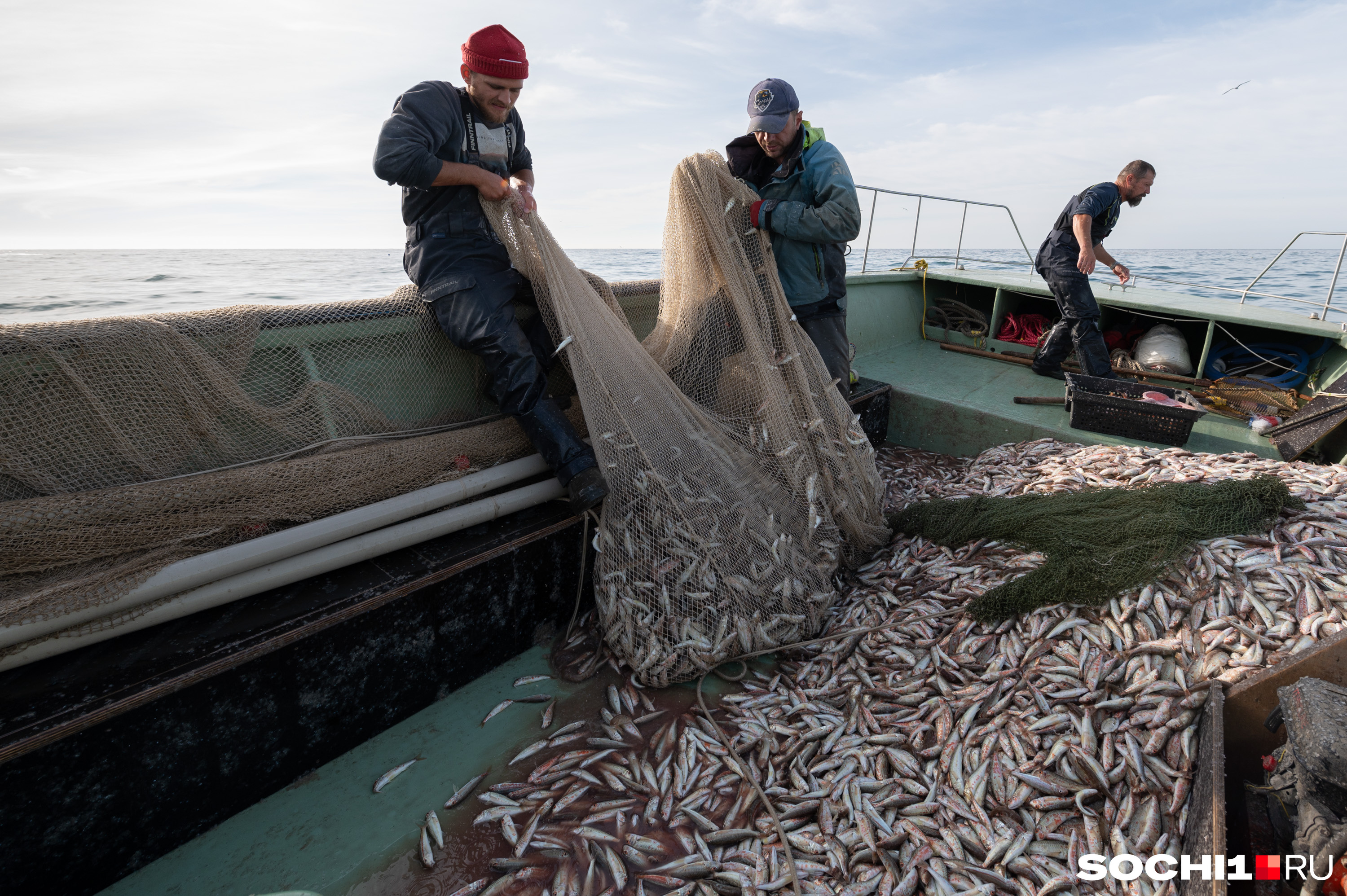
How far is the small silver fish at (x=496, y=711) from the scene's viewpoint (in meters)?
3.66

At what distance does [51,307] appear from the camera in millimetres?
15336

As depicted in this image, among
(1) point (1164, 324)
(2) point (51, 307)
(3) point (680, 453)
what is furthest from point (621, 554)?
(2) point (51, 307)

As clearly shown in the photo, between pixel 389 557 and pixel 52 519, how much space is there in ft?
4.73

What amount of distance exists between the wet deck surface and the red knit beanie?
376 cm

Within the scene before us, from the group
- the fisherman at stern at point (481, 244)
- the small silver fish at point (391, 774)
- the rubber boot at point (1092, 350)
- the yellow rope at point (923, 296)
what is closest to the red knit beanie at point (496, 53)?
the fisherman at stern at point (481, 244)

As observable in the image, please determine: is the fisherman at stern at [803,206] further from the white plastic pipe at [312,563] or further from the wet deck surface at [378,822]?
the wet deck surface at [378,822]

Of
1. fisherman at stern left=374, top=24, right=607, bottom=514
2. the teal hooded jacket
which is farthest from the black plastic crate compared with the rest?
fisherman at stern left=374, top=24, right=607, bottom=514

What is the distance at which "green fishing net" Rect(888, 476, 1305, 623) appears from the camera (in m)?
3.82

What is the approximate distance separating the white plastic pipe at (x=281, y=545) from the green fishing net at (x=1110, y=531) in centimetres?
322

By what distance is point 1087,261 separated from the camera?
745 cm

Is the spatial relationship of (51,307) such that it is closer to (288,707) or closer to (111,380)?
(111,380)

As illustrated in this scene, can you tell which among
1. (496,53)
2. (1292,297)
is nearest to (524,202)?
(496,53)

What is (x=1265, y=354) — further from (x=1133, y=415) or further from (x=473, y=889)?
(x=473, y=889)

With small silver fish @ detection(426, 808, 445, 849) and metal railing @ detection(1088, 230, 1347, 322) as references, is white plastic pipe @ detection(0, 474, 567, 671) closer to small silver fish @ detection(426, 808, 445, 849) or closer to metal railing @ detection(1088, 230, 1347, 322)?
small silver fish @ detection(426, 808, 445, 849)
